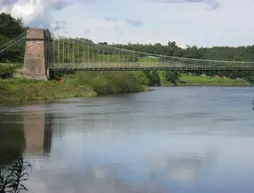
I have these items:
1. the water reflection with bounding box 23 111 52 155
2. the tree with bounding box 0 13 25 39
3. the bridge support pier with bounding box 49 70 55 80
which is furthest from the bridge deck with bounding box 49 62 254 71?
the water reflection with bounding box 23 111 52 155

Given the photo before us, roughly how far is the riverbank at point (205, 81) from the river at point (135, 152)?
79.5 meters

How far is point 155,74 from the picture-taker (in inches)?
4156

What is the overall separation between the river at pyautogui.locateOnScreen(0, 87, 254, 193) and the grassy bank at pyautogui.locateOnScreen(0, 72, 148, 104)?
16206 mm

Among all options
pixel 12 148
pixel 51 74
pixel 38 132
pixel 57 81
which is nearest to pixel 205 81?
pixel 51 74

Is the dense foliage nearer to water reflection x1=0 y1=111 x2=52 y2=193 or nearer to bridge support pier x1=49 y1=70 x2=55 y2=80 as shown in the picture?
bridge support pier x1=49 y1=70 x2=55 y2=80

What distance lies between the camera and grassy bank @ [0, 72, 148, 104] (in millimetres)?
48625

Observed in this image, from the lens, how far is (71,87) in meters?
57.8

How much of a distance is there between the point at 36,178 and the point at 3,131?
36.9 ft

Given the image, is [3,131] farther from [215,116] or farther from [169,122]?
[215,116]

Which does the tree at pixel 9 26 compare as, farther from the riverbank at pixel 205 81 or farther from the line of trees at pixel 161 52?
the riverbank at pixel 205 81

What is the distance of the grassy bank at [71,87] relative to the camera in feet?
160

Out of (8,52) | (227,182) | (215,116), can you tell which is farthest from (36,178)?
(8,52)

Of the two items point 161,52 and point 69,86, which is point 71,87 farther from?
point 161,52

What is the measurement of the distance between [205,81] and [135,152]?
324 feet
